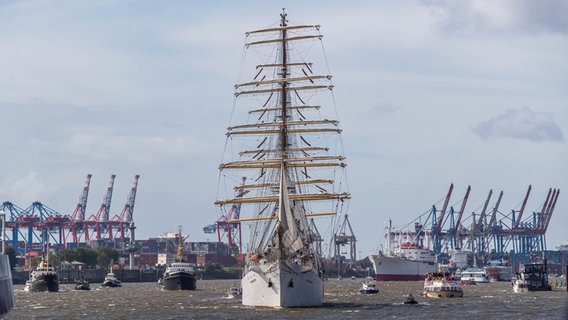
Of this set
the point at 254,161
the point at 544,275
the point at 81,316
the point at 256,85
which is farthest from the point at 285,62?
the point at 544,275

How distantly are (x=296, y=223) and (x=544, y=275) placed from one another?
7111cm

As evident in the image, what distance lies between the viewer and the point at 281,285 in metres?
99.7

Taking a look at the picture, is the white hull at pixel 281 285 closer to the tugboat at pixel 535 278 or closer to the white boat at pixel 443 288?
the white boat at pixel 443 288

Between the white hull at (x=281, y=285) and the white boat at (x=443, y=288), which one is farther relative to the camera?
the white boat at (x=443, y=288)

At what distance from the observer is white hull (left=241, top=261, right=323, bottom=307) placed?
99.8m

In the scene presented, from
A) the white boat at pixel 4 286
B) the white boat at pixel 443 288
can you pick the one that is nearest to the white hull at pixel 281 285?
the white boat at pixel 4 286

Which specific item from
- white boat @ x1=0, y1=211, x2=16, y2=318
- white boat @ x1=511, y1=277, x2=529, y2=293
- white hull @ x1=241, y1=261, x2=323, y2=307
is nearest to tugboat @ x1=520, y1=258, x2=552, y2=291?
white boat @ x1=511, y1=277, x2=529, y2=293

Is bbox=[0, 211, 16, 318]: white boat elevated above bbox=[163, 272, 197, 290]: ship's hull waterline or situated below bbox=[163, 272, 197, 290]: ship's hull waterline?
below

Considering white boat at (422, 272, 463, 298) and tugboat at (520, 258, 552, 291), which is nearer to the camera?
white boat at (422, 272, 463, 298)

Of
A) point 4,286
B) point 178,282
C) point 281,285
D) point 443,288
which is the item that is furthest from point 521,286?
point 4,286

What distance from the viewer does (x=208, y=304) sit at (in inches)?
4936

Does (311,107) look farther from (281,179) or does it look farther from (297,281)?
(297,281)

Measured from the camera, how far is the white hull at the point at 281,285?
99750 millimetres

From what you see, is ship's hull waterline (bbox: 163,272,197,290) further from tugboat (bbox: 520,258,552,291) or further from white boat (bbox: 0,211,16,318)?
white boat (bbox: 0,211,16,318)
